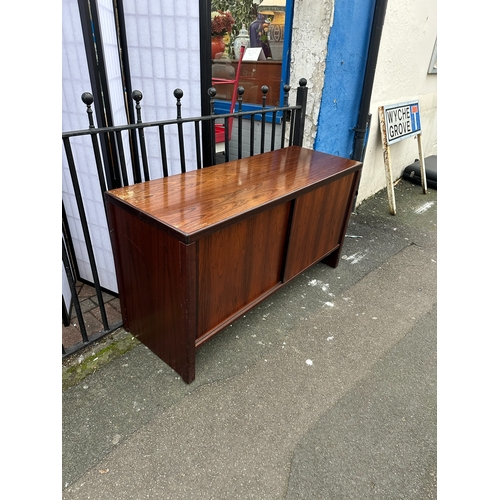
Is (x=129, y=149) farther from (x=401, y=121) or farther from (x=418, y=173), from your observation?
(x=418, y=173)

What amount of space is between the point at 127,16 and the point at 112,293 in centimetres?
231

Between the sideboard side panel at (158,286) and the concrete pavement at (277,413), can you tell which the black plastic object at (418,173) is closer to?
the concrete pavement at (277,413)

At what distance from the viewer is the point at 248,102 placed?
4.14m

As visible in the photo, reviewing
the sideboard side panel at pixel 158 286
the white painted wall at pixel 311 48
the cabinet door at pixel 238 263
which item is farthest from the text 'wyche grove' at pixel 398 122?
the sideboard side panel at pixel 158 286

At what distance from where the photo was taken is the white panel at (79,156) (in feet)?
7.31

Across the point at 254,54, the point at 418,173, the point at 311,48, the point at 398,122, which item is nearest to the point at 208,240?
the point at 311,48

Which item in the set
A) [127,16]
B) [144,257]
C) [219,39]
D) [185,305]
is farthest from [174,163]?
[219,39]

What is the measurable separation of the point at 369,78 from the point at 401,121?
113cm

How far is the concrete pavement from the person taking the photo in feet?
4.98

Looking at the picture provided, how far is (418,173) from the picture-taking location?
5312mm

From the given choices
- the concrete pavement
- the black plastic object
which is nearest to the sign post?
the black plastic object

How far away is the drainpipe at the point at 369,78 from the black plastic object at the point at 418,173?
1.91 meters

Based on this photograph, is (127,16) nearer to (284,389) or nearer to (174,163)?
(174,163)

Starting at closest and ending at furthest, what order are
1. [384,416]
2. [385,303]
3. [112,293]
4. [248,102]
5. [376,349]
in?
1. [384,416]
2. [376,349]
3. [385,303]
4. [112,293]
5. [248,102]
